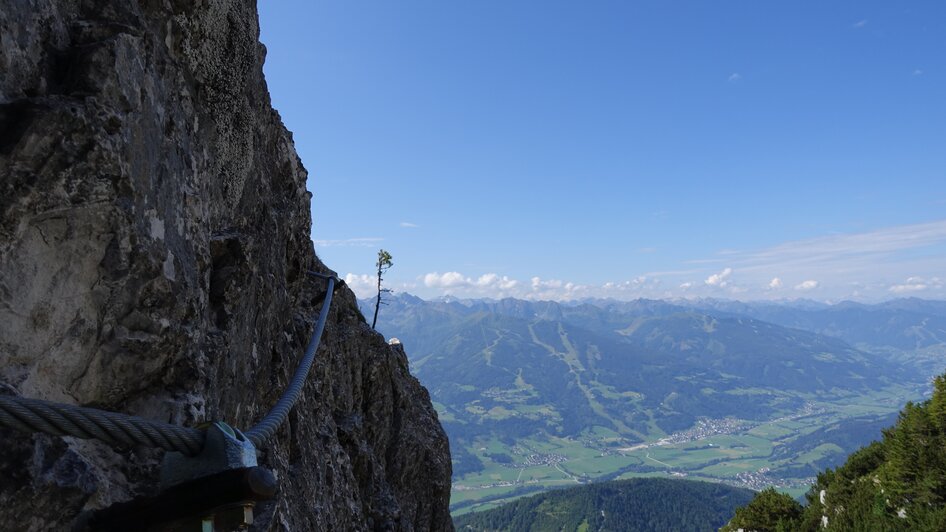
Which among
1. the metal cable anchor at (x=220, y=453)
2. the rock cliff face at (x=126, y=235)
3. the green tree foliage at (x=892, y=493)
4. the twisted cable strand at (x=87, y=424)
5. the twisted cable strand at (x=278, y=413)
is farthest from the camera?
the green tree foliage at (x=892, y=493)

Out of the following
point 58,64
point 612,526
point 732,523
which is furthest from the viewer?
point 612,526

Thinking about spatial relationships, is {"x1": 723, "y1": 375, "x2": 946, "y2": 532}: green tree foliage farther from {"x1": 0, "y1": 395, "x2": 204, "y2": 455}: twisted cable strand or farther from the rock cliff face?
{"x1": 0, "y1": 395, "x2": 204, "y2": 455}: twisted cable strand

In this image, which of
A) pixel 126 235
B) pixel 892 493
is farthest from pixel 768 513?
pixel 126 235

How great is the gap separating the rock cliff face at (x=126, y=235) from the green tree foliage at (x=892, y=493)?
35618mm

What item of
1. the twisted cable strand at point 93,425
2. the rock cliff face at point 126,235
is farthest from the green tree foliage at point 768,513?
the twisted cable strand at point 93,425

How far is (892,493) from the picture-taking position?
31.8 meters

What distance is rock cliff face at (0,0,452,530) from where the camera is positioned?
418cm

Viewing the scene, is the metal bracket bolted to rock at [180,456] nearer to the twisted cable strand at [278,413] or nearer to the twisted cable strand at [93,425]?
the twisted cable strand at [93,425]

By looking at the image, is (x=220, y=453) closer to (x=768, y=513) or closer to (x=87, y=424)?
(x=87, y=424)

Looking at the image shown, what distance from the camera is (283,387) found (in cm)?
1162

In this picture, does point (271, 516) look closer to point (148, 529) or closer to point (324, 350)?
point (148, 529)

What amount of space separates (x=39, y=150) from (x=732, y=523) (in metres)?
51.4

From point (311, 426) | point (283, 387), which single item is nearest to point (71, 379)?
point (283, 387)

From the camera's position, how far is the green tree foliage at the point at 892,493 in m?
29.3
